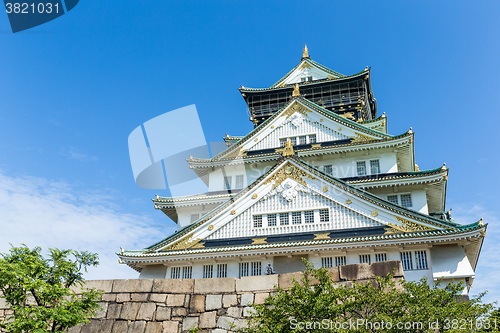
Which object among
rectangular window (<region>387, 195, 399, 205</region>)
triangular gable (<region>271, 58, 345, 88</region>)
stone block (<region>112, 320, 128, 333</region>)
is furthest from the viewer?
triangular gable (<region>271, 58, 345, 88</region>)

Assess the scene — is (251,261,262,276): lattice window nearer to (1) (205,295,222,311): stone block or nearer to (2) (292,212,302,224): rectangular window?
(2) (292,212,302,224): rectangular window

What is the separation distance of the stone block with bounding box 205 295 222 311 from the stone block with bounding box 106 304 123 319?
2.66m

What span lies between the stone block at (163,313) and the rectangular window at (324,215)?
9703 mm

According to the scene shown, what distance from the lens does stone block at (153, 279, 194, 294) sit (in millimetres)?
11555

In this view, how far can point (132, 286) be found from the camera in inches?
467

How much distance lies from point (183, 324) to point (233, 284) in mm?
1804

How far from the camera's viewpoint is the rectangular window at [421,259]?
16875 mm

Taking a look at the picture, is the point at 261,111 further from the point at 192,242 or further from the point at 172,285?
the point at 172,285

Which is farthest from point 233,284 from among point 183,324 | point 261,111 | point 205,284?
point 261,111

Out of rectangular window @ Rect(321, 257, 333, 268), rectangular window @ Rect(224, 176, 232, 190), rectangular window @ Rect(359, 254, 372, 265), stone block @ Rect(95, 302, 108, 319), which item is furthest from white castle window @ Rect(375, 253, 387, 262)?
rectangular window @ Rect(224, 176, 232, 190)

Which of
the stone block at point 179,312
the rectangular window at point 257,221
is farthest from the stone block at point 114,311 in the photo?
the rectangular window at point 257,221

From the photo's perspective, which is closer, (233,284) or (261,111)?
(233,284)

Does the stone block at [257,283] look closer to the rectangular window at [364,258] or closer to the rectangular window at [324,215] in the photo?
the rectangular window at [364,258]

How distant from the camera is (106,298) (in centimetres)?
1184
